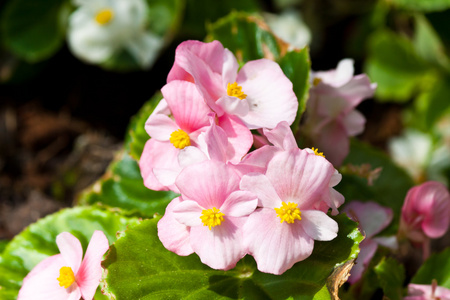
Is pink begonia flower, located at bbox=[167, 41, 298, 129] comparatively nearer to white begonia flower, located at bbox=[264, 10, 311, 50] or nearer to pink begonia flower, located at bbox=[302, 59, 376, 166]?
pink begonia flower, located at bbox=[302, 59, 376, 166]

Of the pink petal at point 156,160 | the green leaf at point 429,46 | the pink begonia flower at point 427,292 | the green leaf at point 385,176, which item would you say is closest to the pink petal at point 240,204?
the pink petal at point 156,160

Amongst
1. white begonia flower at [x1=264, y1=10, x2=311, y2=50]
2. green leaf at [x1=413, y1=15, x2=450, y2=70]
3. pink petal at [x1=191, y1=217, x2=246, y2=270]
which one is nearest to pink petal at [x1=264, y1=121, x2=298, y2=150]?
pink petal at [x1=191, y1=217, x2=246, y2=270]

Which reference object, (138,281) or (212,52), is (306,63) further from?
(138,281)

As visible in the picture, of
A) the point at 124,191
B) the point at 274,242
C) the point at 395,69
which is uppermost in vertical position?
the point at 274,242

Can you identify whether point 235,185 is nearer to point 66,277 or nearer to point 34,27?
point 66,277

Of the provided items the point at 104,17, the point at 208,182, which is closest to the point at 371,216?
the point at 208,182

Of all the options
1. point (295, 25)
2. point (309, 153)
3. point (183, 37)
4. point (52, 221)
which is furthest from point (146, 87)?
point (309, 153)
